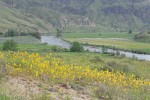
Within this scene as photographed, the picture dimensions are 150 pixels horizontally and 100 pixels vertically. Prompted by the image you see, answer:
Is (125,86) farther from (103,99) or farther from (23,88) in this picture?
(23,88)

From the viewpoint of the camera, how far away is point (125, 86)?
57.5ft

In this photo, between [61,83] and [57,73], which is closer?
[61,83]

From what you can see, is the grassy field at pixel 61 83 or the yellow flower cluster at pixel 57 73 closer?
the grassy field at pixel 61 83

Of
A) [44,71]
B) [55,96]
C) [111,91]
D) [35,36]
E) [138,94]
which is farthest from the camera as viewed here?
[35,36]

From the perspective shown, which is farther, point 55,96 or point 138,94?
point 138,94

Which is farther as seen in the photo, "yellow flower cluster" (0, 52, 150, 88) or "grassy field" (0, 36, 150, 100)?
"yellow flower cluster" (0, 52, 150, 88)

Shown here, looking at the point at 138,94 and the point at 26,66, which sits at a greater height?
the point at 26,66

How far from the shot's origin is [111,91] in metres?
14.7

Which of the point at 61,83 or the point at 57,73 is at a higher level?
the point at 57,73

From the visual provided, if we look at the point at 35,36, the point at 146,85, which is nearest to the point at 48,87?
the point at 146,85

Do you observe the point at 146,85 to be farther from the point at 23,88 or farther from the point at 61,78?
the point at 23,88

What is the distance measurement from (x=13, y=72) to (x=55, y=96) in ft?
11.8

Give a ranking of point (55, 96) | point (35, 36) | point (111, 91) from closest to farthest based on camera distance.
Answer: point (55, 96)
point (111, 91)
point (35, 36)

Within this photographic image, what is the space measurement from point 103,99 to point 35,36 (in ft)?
531
